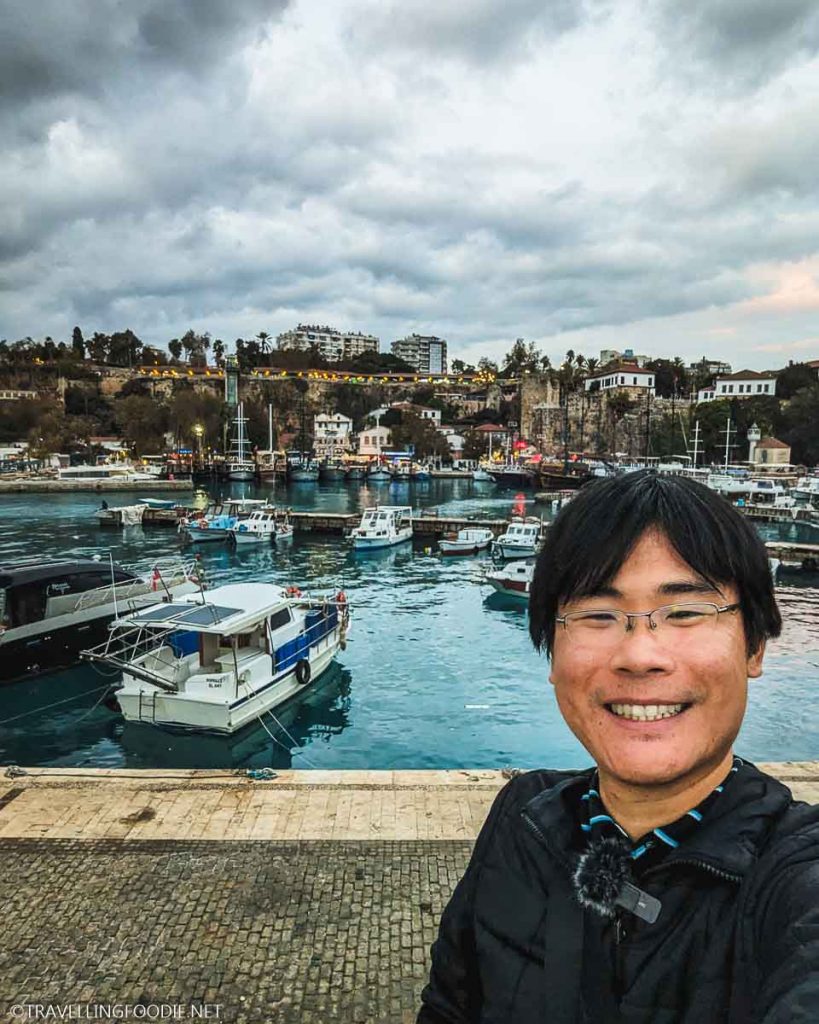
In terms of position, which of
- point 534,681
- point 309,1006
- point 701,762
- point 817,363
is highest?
point 817,363

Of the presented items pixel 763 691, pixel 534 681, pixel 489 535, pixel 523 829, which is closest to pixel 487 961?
pixel 523 829

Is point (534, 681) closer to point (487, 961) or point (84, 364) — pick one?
point (487, 961)

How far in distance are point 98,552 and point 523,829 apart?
38333 millimetres

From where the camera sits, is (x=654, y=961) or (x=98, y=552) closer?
(x=654, y=961)

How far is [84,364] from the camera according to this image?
12262cm

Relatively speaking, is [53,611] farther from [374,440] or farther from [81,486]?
[374,440]

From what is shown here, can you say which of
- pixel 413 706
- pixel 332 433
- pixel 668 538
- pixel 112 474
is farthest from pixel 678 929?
pixel 332 433

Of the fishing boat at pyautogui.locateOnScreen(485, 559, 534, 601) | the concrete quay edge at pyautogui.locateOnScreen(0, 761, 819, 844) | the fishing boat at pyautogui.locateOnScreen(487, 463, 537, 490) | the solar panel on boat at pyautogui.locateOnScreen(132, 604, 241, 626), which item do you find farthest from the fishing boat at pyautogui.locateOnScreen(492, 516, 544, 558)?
the fishing boat at pyautogui.locateOnScreen(487, 463, 537, 490)

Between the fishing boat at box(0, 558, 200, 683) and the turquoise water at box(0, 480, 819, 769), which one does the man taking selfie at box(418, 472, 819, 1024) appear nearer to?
the turquoise water at box(0, 480, 819, 769)

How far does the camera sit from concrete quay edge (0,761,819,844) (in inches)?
276

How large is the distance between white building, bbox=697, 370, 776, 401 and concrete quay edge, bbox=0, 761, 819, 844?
10316 centimetres

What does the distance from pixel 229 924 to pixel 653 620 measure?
569 cm

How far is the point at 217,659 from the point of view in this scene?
13703 mm

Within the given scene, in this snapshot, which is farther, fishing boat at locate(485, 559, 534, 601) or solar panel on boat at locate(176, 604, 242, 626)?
fishing boat at locate(485, 559, 534, 601)
